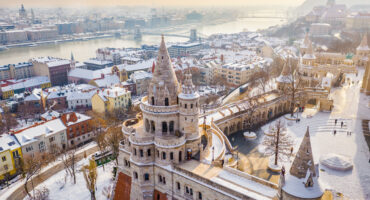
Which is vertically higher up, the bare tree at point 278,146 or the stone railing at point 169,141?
the stone railing at point 169,141

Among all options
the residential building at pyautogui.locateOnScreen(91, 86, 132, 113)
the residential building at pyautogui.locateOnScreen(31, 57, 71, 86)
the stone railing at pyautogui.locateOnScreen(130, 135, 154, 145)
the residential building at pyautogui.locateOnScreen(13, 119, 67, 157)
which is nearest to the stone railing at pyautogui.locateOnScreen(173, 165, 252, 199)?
the stone railing at pyautogui.locateOnScreen(130, 135, 154, 145)

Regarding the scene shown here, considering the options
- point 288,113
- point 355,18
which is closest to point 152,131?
point 288,113

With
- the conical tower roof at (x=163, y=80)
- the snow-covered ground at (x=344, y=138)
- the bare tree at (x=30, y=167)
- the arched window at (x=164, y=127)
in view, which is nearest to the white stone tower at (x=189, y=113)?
the conical tower roof at (x=163, y=80)

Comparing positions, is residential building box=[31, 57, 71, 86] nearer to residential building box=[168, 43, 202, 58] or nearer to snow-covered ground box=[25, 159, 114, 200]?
residential building box=[168, 43, 202, 58]

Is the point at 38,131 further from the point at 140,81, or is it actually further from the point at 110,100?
the point at 140,81

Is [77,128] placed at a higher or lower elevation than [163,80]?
lower

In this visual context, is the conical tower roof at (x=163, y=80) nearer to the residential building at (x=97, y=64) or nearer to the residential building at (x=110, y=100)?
the residential building at (x=110, y=100)

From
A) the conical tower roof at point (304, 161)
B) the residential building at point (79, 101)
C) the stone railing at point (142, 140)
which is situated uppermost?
the conical tower roof at point (304, 161)

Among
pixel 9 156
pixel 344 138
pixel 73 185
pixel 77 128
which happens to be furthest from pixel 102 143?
pixel 344 138
